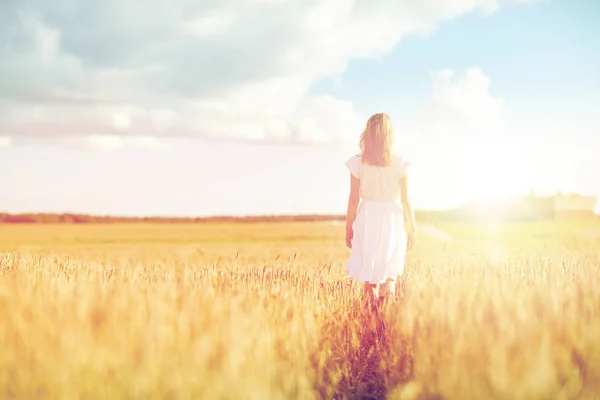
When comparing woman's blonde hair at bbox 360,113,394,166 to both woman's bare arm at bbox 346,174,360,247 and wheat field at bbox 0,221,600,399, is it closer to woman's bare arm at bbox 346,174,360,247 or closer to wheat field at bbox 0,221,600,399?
woman's bare arm at bbox 346,174,360,247

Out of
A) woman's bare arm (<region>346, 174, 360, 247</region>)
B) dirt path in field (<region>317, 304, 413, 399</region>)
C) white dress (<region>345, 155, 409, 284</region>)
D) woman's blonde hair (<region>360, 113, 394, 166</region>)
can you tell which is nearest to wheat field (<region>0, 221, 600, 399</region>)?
dirt path in field (<region>317, 304, 413, 399</region>)

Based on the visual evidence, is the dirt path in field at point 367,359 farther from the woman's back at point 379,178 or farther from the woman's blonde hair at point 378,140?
the woman's blonde hair at point 378,140

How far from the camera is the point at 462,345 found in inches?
165

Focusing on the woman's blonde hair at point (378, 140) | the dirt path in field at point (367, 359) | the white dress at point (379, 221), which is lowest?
the dirt path in field at point (367, 359)

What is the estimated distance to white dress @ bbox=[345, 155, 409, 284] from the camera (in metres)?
5.88

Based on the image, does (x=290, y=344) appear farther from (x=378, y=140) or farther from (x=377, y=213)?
(x=378, y=140)

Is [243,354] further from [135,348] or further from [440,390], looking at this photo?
[440,390]

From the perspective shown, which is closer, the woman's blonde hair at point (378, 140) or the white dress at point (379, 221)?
the woman's blonde hair at point (378, 140)

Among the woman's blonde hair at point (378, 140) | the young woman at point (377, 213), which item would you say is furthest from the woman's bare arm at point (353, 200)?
the woman's blonde hair at point (378, 140)

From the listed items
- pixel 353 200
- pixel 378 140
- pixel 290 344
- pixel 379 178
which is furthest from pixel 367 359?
pixel 378 140

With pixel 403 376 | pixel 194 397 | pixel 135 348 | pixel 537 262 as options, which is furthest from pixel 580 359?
pixel 537 262

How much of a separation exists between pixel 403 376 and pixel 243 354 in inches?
44.8

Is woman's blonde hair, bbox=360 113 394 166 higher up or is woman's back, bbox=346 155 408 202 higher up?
woman's blonde hair, bbox=360 113 394 166

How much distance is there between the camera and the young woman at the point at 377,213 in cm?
586
